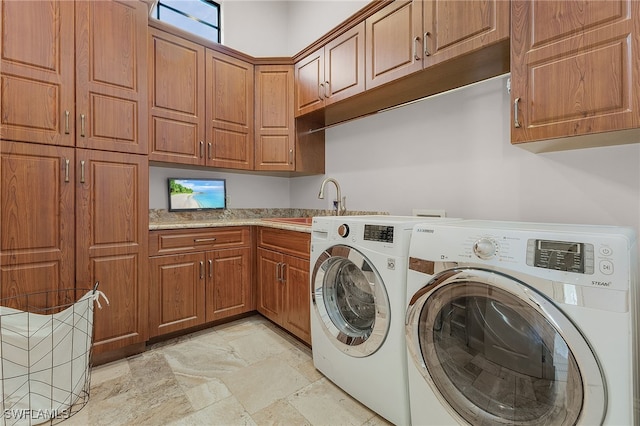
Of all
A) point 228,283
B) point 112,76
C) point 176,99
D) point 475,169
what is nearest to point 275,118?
point 176,99

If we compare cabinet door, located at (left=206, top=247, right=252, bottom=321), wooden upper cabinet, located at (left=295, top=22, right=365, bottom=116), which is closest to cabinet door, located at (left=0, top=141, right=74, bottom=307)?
cabinet door, located at (left=206, top=247, right=252, bottom=321)

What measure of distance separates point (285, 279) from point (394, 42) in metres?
1.75

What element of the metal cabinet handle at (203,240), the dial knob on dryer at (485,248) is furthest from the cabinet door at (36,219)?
the dial knob on dryer at (485,248)

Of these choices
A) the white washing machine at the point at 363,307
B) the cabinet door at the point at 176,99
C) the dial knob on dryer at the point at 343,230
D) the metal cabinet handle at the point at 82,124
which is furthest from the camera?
the cabinet door at the point at 176,99

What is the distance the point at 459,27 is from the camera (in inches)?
58.7

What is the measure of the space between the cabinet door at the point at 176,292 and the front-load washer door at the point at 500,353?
1.68m

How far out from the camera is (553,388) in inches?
34.6

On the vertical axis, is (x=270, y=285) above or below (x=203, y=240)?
below

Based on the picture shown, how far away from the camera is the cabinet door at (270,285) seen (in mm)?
2221

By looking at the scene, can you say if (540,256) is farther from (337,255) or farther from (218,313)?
(218,313)

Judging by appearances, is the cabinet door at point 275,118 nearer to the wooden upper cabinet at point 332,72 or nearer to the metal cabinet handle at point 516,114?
the wooden upper cabinet at point 332,72

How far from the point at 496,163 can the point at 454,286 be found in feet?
3.27

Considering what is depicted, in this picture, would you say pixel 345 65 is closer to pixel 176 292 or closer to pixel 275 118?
pixel 275 118

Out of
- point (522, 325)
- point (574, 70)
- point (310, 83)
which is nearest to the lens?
point (522, 325)
